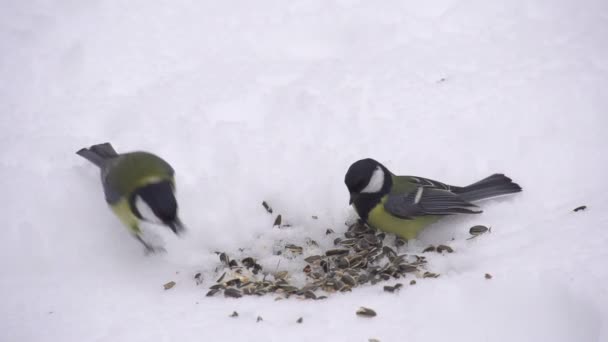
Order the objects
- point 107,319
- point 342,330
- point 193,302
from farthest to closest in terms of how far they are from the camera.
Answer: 1. point 193,302
2. point 107,319
3. point 342,330

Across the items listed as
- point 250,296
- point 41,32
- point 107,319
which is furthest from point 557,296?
point 41,32

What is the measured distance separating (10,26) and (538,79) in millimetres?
4477

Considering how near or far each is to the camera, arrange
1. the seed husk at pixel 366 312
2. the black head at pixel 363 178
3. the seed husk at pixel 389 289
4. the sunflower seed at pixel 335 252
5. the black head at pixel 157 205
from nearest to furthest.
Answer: the seed husk at pixel 366 312 < the seed husk at pixel 389 289 < the black head at pixel 157 205 < the black head at pixel 363 178 < the sunflower seed at pixel 335 252

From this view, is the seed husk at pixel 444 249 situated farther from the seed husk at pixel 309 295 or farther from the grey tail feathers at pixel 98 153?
the grey tail feathers at pixel 98 153

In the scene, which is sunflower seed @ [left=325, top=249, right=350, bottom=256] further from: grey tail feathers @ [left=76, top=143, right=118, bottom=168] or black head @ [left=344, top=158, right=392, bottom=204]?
grey tail feathers @ [left=76, top=143, right=118, bottom=168]

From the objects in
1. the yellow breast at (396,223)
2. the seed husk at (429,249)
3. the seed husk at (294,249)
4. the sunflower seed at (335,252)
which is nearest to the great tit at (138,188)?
the seed husk at (294,249)

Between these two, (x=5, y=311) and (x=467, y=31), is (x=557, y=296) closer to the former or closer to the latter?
(x=5, y=311)

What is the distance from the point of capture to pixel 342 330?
8.36 ft

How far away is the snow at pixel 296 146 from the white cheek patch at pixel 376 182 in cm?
33

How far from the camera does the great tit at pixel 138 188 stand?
3.02 meters

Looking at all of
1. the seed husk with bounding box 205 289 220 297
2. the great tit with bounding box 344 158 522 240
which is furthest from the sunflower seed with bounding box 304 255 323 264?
the seed husk with bounding box 205 289 220 297

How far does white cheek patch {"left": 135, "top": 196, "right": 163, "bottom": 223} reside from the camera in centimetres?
308

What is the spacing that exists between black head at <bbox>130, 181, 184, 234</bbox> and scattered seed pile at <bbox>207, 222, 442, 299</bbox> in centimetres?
48

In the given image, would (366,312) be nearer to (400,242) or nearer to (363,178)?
(363,178)
